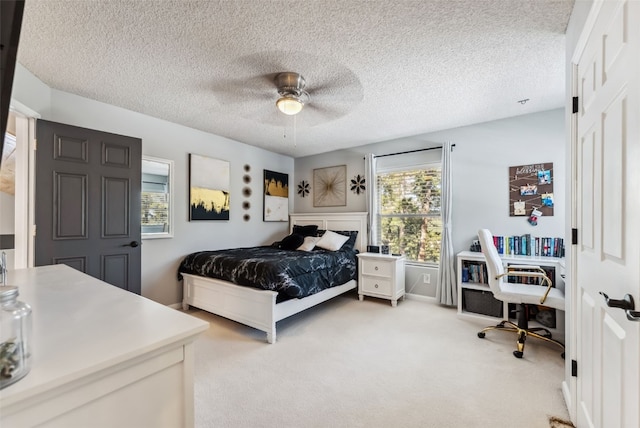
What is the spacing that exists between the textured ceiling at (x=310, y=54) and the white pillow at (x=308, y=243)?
6.28 ft

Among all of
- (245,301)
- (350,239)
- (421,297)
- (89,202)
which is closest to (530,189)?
(421,297)

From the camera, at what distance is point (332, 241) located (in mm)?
4227

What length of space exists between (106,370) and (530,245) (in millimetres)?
3906

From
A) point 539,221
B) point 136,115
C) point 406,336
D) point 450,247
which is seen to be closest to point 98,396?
point 406,336

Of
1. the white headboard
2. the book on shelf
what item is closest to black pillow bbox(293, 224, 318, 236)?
the white headboard

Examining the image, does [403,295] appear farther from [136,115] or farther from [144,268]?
[136,115]

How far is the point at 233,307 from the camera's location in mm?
2979

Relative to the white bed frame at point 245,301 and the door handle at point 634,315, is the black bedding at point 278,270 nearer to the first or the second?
the white bed frame at point 245,301

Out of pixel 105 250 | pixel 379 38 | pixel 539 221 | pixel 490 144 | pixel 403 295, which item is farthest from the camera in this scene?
pixel 403 295

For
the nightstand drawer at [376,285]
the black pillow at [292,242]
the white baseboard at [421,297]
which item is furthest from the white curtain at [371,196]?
the black pillow at [292,242]

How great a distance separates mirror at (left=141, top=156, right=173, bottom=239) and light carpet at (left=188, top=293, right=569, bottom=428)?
146 centimetres

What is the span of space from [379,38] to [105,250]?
3164 millimetres

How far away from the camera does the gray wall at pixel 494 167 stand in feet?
10.3

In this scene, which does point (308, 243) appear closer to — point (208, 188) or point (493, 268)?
point (208, 188)
